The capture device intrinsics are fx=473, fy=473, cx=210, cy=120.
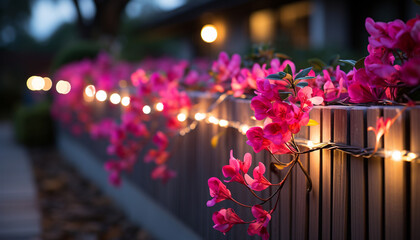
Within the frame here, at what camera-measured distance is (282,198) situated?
2139 millimetres

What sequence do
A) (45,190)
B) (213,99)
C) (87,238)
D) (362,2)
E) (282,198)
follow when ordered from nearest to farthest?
(282,198), (213,99), (87,238), (45,190), (362,2)

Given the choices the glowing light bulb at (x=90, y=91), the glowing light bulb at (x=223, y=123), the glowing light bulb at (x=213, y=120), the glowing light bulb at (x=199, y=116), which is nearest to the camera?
the glowing light bulb at (x=223, y=123)

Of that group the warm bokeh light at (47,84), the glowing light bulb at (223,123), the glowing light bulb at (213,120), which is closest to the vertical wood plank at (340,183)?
the glowing light bulb at (223,123)

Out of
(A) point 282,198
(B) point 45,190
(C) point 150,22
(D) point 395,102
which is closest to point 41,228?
(B) point 45,190

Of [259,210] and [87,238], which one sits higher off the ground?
[259,210]

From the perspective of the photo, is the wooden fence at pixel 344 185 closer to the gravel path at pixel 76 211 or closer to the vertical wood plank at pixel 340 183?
the vertical wood plank at pixel 340 183

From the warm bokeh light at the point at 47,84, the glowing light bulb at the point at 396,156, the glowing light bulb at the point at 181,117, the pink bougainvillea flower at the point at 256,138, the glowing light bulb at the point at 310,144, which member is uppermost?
the warm bokeh light at the point at 47,84

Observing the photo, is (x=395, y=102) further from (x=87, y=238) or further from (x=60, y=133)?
(x=60, y=133)

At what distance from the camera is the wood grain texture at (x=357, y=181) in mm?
1631

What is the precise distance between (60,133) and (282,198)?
8.91m

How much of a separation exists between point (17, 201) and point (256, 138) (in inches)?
179

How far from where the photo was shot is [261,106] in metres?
1.63

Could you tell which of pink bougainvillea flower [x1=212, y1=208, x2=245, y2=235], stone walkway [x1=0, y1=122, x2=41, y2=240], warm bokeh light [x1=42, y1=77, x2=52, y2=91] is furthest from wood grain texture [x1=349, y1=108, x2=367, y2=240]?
warm bokeh light [x1=42, y1=77, x2=52, y2=91]

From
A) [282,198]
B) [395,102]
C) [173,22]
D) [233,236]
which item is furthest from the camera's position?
[173,22]
